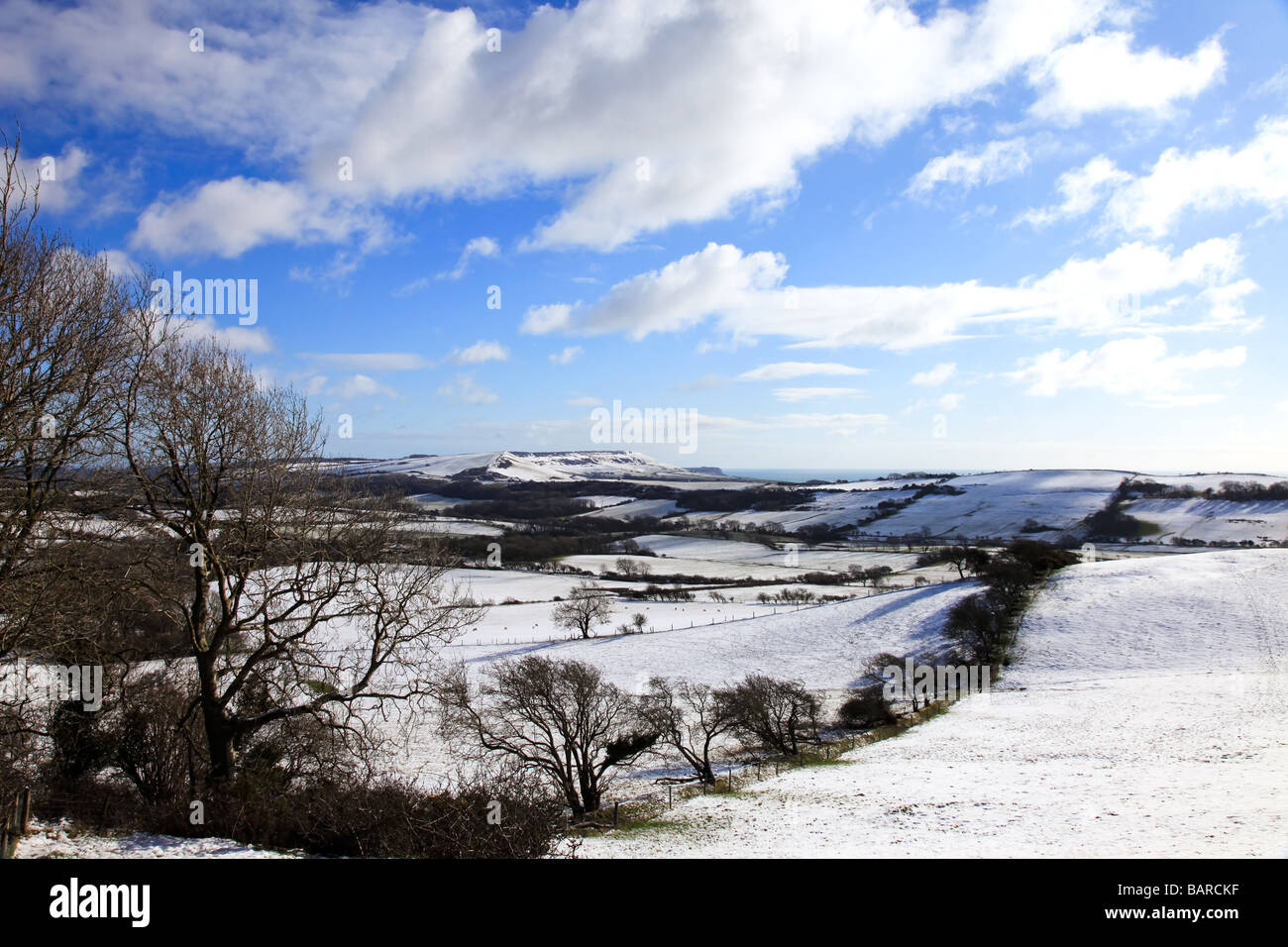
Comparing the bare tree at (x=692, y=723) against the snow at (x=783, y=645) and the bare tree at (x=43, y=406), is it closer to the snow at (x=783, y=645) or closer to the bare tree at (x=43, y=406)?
the snow at (x=783, y=645)

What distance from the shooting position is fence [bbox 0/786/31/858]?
27.9 feet

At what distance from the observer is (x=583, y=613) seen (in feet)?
182

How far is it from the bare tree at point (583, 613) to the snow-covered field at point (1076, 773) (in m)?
31.1

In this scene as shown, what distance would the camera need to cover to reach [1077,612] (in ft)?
148

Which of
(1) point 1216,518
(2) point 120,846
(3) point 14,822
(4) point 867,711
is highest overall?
(3) point 14,822

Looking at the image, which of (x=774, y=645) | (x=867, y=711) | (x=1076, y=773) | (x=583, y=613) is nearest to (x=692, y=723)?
(x=867, y=711)

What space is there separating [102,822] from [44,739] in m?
7.52

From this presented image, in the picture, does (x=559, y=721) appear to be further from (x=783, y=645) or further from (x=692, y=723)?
(x=783, y=645)

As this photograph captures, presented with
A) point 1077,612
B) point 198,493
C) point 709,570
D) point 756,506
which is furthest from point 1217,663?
point 756,506

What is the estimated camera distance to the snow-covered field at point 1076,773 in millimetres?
11938

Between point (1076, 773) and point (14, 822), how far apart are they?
23.1 meters

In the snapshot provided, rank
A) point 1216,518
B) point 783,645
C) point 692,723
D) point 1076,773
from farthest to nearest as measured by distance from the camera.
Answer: point 1216,518 < point 783,645 < point 692,723 < point 1076,773

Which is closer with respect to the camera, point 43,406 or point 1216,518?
point 43,406

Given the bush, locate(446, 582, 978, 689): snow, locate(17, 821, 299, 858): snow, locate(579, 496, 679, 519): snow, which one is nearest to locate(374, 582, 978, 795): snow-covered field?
locate(446, 582, 978, 689): snow
